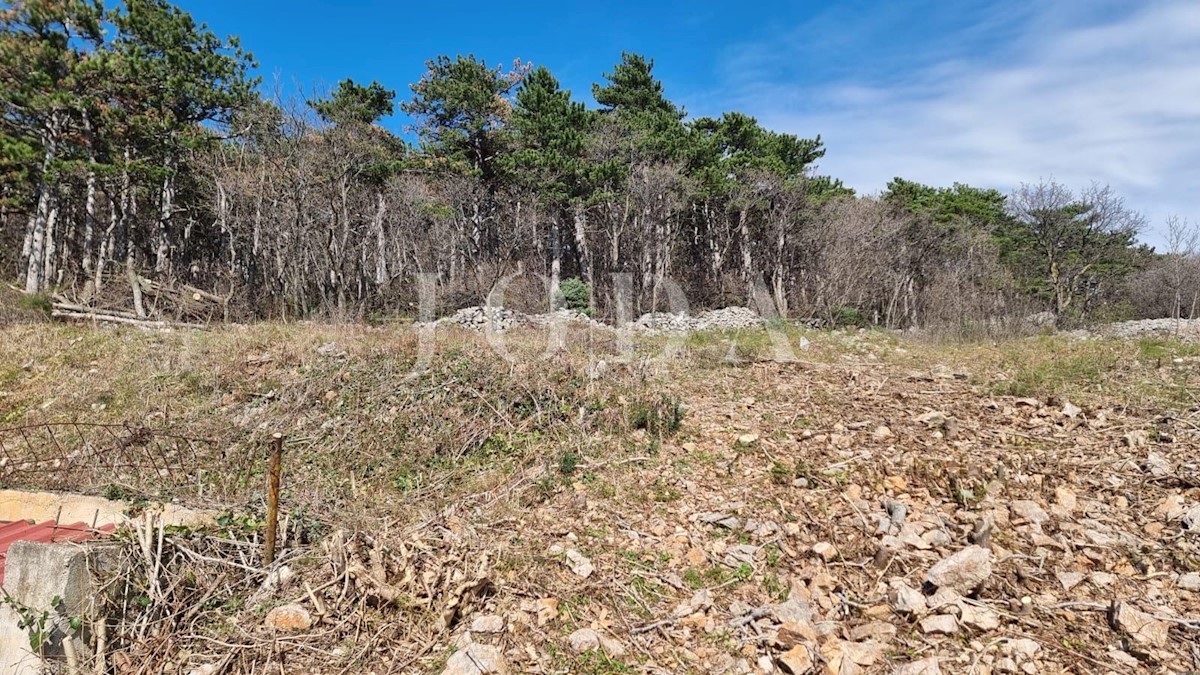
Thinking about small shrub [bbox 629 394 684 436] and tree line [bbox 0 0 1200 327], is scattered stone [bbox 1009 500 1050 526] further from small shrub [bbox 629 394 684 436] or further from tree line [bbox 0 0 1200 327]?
tree line [bbox 0 0 1200 327]

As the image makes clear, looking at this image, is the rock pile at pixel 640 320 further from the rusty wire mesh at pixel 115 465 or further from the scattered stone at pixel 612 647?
the scattered stone at pixel 612 647

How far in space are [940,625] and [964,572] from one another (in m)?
0.39

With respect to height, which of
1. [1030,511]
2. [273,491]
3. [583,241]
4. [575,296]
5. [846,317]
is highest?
[583,241]

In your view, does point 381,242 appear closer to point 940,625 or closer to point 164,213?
point 164,213

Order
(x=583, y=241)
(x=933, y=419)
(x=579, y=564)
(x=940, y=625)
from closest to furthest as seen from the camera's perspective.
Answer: (x=940, y=625) < (x=579, y=564) < (x=933, y=419) < (x=583, y=241)

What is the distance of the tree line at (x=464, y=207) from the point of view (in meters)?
13.1

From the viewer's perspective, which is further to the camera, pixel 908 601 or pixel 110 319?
pixel 110 319

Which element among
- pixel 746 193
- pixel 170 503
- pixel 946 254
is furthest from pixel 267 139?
pixel 946 254

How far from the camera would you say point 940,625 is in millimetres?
2443

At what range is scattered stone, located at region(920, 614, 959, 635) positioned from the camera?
2.43 metres

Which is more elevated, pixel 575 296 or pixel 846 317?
pixel 575 296

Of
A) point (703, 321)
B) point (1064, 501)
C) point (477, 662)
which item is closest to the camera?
point (477, 662)

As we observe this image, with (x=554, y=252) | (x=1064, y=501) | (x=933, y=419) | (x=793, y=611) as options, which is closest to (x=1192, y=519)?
(x=1064, y=501)

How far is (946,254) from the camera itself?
882 inches
